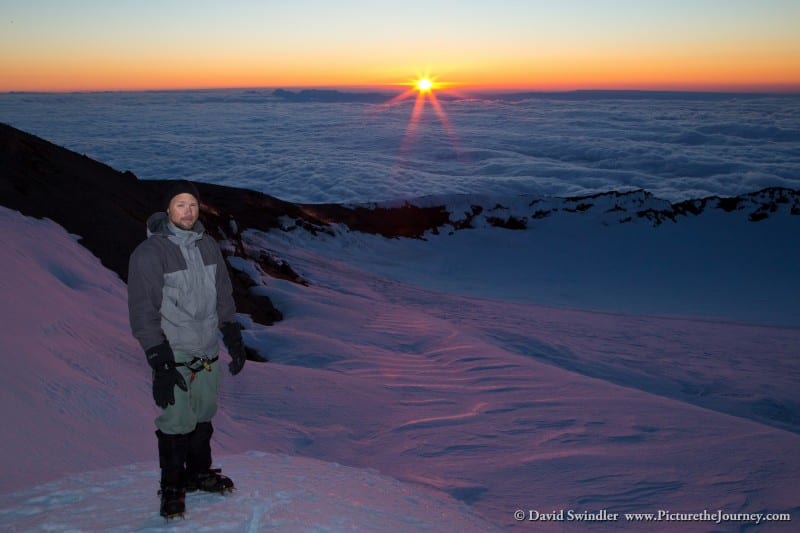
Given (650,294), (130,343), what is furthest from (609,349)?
(650,294)

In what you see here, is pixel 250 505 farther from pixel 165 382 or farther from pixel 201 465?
pixel 165 382

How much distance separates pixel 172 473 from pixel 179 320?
0.79m

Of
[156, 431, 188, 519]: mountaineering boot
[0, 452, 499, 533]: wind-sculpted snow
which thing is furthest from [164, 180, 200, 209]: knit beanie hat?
[0, 452, 499, 533]: wind-sculpted snow

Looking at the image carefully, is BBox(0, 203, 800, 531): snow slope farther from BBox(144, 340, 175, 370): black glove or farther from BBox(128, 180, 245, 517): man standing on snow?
BBox(144, 340, 175, 370): black glove

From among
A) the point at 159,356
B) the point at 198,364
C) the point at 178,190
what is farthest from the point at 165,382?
the point at 178,190

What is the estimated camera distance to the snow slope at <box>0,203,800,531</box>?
12.3 feet

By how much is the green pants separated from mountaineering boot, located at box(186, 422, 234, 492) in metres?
0.08

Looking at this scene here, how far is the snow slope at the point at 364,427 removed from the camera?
148 inches

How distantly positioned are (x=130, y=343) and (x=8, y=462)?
340cm

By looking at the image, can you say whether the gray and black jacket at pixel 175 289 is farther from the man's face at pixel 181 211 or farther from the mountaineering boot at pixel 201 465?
the mountaineering boot at pixel 201 465

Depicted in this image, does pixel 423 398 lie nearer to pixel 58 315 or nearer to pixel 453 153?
pixel 58 315

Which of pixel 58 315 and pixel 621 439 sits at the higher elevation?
pixel 58 315

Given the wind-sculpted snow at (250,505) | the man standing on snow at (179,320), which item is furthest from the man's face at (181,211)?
the wind-sculpted snow at (250,505)

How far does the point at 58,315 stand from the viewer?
630 cm
